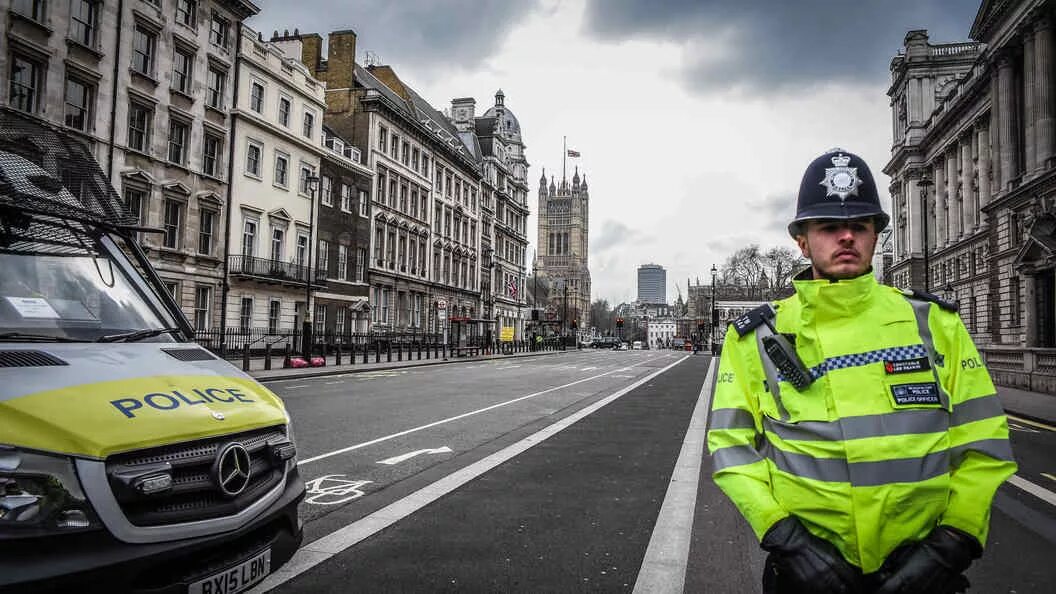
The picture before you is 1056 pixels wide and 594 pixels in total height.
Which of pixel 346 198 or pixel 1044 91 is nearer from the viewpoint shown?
pixel 1044 91

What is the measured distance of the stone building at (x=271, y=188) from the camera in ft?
106

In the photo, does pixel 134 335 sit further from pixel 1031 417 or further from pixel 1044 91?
pixel 1044 91

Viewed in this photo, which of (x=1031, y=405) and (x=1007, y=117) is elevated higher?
(x=1007, y=117)

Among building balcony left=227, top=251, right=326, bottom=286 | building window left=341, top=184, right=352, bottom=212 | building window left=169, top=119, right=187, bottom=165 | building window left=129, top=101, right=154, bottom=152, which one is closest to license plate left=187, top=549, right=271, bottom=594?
building window left=129, top=101, right=154, bottom=152

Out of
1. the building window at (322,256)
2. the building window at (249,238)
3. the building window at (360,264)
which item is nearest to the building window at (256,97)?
the building window at (249,238)

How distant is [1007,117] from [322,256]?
130 ft

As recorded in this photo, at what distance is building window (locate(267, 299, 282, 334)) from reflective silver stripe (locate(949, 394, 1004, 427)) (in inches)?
1375

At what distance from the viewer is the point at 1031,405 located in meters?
15.5

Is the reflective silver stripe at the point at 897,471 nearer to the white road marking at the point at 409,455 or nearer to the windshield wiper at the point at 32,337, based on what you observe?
the windshield wiper at the point at 32,337

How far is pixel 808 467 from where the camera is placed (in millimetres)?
1950

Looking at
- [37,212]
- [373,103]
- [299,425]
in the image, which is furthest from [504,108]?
[37,212]

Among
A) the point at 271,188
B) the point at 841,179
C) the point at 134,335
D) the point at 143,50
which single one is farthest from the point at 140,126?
the point at 841,179

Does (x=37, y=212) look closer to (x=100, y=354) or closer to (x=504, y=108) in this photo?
(x=100, y=354)

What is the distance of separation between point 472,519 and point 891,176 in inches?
3057
